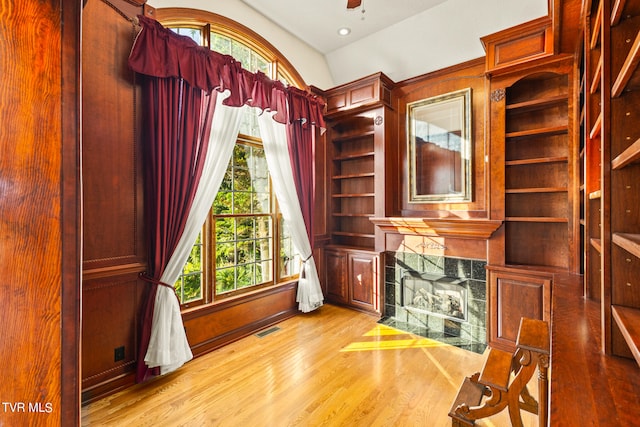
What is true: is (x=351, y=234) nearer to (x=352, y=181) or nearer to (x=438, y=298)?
(x=352, y=181)

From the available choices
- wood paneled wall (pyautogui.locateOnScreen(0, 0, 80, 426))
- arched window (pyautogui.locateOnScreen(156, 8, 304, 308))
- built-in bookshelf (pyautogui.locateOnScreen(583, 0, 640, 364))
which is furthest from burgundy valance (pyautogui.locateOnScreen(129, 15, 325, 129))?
built-in bookshelf (pyautogui.locateOnScreen(583, 0, 640, 364))

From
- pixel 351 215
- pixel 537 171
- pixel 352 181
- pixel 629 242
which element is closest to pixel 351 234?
pixel 351 215

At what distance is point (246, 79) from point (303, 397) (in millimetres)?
2960

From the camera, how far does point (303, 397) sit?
2176mm

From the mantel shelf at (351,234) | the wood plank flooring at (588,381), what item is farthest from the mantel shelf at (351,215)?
the wood plank flooring at (588,381)

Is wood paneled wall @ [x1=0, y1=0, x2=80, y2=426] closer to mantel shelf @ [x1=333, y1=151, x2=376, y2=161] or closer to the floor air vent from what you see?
the floor air vent

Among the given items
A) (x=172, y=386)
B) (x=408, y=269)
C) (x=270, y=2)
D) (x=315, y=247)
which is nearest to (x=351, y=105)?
(x=270, y=2)

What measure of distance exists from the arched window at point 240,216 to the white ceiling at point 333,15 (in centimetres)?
36

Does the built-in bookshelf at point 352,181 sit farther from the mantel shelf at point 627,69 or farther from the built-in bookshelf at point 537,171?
the mantel shelf at point 627,69

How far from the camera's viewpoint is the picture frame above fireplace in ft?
11.0

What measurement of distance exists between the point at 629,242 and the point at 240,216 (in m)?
3.02

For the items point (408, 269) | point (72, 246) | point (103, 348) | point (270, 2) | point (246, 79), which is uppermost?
point (270, 2)

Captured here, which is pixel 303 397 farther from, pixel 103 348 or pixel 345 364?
pixel 103 348

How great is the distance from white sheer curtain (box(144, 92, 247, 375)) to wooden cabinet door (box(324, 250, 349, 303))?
2.07 meters
